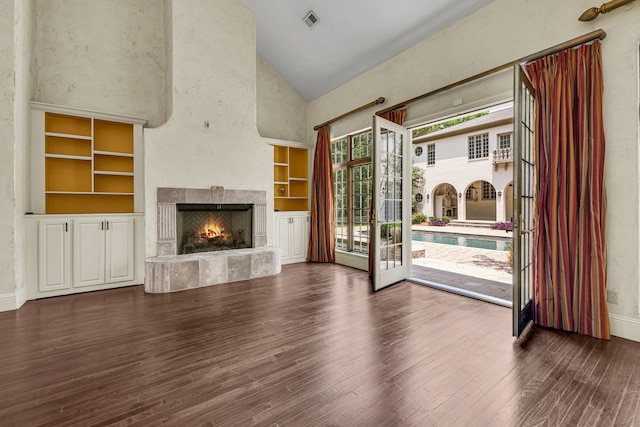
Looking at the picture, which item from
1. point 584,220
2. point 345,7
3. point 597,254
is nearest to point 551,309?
point 597,254

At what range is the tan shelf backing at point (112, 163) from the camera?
4168 millimetres

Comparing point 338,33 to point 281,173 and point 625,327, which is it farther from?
point 625,327

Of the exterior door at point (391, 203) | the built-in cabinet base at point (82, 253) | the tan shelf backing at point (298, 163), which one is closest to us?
the built-in cabinet base at point (82, 253)

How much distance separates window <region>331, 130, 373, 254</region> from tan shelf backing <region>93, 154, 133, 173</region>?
3.43 meters

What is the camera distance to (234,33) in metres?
4.73

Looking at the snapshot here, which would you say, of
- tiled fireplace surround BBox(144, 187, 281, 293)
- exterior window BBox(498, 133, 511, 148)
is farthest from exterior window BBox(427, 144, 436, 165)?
tiled fireplace surround BBox(144, 187, 281, 293)

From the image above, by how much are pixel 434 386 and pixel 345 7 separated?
438 cm

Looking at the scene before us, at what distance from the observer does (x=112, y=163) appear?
4250 millimetres

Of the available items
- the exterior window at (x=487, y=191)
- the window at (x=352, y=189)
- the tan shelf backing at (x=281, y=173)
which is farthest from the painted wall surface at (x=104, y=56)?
the exterior window at (x=487, y=191)

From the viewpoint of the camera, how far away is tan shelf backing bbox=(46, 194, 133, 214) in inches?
155

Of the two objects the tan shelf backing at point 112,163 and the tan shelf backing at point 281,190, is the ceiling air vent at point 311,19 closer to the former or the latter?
the tan shelf backing at point 281,190

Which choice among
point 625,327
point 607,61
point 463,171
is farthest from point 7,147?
point 463,171

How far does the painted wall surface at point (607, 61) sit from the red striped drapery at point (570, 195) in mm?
119

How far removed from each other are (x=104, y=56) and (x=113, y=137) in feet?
3.88
